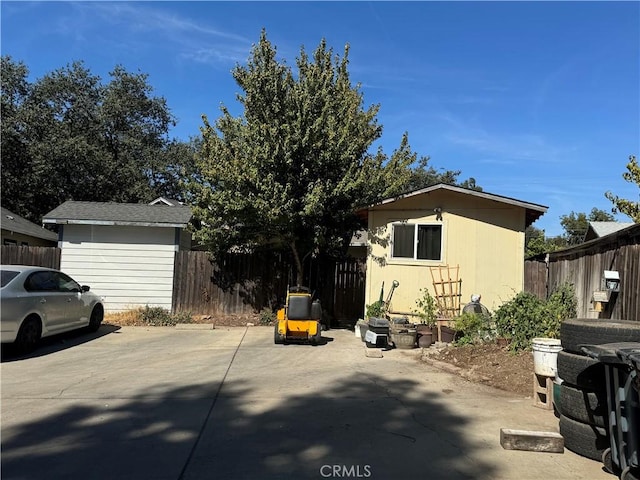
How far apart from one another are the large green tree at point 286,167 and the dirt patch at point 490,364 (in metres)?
4.93

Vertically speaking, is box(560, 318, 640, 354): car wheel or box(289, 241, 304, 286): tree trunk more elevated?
box(289, 241, 304, 286): tree trunk

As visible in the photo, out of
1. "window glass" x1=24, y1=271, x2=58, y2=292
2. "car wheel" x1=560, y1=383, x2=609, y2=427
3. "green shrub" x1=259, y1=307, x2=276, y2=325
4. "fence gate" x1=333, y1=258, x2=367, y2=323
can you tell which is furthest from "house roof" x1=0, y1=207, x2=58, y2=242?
"car wheel" x1=560, y1=383, x2=609, y2=427

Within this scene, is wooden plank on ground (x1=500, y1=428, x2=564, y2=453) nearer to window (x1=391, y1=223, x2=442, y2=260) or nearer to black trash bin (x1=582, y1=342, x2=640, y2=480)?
black trash bin (x1=582, y1=342, x2=640, y2=480)

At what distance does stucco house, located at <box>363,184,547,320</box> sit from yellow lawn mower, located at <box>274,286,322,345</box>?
293 centimetres

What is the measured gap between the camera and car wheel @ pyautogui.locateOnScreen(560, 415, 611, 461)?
435cm

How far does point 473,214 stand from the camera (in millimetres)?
12320

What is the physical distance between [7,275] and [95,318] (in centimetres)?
328

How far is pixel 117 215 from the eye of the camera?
14672 millimetres

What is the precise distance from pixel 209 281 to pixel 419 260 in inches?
258

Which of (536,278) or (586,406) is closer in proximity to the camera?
(586,406)

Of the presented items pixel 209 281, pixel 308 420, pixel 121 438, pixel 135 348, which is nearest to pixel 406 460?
pixel 308 420

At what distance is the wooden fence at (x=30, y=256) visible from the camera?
1424 cm

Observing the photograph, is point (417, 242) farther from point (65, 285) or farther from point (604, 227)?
point (604, 227)

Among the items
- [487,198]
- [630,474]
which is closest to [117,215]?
[487,198]
